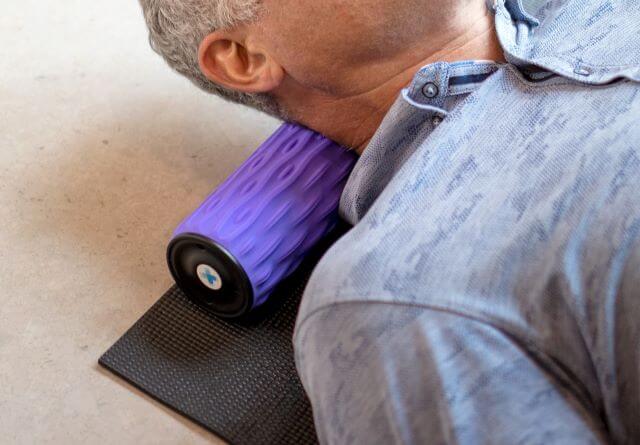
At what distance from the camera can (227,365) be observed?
1503 millimetres

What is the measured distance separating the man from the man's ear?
80 millimetres

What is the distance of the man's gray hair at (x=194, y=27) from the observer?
1310 mm

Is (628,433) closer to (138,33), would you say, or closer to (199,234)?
(199,234)

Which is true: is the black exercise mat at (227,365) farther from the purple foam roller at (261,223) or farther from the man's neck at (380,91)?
the man's neck at (380,91)

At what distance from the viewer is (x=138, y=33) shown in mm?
2195

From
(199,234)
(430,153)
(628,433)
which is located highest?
(430,153)

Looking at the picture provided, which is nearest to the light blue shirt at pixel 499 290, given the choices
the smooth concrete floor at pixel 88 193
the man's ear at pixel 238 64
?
the man's ear at pixel 238 64

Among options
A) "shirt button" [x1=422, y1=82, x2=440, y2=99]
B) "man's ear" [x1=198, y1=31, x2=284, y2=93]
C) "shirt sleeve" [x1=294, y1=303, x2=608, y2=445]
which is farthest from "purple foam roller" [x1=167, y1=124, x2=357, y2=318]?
"shirt sleeve" [x1=294, y1=303, x2=608, y2=445]

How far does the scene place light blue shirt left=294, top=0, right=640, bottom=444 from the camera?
903 mm

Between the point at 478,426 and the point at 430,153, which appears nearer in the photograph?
the point at 478,426

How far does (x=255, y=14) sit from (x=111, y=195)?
713mm

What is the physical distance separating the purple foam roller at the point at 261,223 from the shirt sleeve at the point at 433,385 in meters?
0.48

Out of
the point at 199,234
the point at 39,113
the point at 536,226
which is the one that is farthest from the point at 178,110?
the point at 536,226

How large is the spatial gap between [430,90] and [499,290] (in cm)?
39
